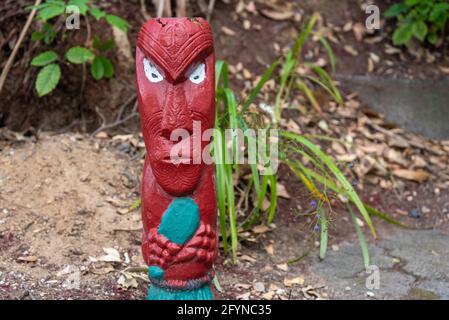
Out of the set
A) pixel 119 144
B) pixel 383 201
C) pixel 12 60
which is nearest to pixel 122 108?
pixel 119 144

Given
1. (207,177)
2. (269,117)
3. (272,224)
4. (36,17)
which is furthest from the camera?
(269,117)

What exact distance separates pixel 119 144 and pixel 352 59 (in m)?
1.87

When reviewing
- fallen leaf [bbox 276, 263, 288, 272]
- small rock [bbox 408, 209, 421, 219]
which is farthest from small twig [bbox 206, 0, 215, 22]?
fallen leaf [bbox 276, 263, 288, 272]

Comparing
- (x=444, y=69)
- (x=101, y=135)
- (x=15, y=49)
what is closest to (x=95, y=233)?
(x=101, y=135)

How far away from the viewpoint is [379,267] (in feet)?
11.4

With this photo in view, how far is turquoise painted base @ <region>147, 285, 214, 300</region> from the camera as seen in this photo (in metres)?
2.72

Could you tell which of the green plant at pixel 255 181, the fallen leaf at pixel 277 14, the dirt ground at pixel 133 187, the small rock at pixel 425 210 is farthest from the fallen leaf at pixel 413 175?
the fallen leaf at pixel 277 14

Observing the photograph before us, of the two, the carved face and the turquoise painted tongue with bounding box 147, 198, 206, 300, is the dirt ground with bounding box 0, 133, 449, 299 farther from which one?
the carved face

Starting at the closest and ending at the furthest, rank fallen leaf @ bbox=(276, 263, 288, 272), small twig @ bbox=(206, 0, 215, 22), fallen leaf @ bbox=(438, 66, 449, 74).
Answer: fallen leaf @ bbox=(276, 263, 288, 272), small twig @ bbox=(206, 0, 215, 22), fallen leaf @ bbox=(438, 66, 449, 74)

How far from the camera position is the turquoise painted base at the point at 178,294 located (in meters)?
2.72

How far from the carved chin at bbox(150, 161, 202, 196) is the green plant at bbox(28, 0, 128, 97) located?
120 centimetres

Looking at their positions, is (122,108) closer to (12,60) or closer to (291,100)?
(12,60)

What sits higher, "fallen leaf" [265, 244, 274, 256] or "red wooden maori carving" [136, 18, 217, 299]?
"red wooden maori carving" [136, 18, 217, 299]

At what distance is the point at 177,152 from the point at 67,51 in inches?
69.4
